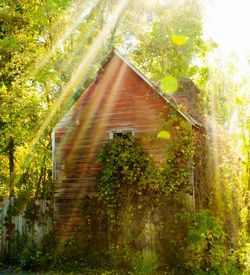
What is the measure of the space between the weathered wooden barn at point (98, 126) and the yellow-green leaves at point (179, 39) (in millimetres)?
13283

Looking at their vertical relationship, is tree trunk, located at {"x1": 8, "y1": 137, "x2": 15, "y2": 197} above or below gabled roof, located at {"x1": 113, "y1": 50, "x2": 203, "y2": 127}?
below

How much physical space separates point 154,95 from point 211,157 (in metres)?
3.05

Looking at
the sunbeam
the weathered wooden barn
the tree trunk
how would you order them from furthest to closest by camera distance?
the tree trunk
the sunbeam
the weathered wooden barn

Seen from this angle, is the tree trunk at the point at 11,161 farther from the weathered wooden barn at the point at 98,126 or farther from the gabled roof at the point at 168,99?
the gabled roof at the point at 168,99

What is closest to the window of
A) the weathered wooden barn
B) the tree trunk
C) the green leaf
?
the weathered wooden barn

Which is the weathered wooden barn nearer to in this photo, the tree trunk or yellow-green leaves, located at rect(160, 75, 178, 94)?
yellow-green leaves, located at rect(160, 75, 178, 94)

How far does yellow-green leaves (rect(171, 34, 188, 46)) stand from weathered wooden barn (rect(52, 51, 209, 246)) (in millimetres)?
13283

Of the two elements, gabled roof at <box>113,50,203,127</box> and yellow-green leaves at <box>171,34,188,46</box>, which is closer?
gabled roof at <box>113,50,203,127</box>

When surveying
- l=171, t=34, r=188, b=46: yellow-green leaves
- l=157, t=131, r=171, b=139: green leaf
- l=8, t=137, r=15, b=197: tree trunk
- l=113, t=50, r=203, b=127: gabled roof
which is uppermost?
l=171, t=34, r=188, b=46: yellow-green leaves

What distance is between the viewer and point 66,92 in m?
23.2

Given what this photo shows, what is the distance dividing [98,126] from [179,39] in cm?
1538

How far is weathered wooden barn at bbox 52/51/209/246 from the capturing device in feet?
54.5

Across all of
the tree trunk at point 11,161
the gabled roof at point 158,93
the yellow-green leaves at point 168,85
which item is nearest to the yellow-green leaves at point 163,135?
the gabled roof at point 158,93

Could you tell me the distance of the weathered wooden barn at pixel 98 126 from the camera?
16609 millimetres
